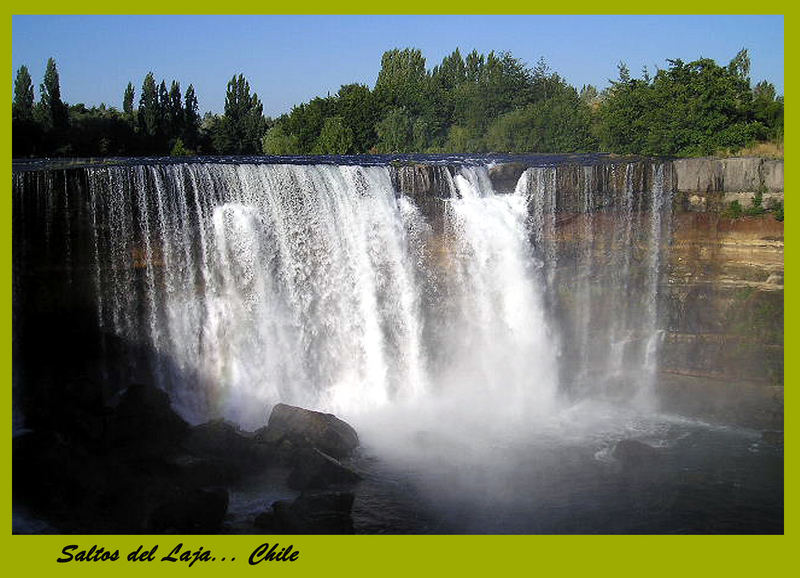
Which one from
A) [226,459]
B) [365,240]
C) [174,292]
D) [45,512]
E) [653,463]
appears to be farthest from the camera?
[365,240]

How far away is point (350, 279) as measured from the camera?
20047 mm

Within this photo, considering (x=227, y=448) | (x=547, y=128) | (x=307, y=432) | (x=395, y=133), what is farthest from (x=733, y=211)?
(x=395, y=133)

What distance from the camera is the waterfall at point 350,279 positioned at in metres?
17.6

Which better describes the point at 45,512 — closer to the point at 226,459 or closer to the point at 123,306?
the point at 226,459

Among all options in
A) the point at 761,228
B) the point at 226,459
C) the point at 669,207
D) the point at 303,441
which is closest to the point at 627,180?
the point at 669,207

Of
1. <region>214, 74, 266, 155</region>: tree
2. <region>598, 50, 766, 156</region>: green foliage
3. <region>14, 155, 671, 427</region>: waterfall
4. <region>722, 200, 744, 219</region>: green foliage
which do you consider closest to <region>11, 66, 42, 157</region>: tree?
<region>214, 74, 266, 155</region>: tree

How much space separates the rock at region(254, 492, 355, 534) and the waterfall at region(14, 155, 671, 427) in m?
4.86

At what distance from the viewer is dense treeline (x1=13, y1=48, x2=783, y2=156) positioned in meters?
26.3

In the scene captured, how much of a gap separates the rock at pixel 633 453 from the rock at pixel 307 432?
527 cm

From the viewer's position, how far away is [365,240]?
2009 cm

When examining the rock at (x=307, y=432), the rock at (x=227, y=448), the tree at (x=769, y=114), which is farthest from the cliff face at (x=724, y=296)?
the rock at (x=227, y=448)

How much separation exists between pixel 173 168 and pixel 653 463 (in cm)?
1137

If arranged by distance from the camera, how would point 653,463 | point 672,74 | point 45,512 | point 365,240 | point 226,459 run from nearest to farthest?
point 45,512 < point 226,459 < point 653,463 < point 365,240 < point 672,74

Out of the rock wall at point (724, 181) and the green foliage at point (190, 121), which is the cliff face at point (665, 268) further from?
the green foliage at point (190, 121)
